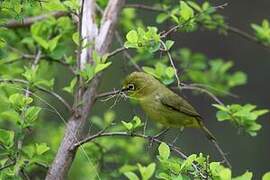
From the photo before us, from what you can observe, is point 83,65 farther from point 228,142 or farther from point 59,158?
point 228,142

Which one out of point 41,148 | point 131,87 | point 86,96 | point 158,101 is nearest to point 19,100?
point 41,148

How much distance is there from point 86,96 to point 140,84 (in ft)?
0.85

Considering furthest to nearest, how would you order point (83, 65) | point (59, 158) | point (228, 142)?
point (228, 142) → point (83, 65) → point (59, 158)

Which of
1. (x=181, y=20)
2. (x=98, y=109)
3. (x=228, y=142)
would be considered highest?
(x=181, y=20)

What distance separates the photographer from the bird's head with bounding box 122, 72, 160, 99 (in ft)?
11.9

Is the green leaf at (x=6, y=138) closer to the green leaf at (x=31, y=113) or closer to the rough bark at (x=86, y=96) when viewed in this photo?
the green leaf at (x=31, y=113)

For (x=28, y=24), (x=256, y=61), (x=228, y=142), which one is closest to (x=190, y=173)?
(x=28, y=24)

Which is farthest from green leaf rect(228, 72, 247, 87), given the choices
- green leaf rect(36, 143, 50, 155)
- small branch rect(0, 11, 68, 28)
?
green leaf rect(36, 143, 50, 155)

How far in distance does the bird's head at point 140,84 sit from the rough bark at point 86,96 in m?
0.17

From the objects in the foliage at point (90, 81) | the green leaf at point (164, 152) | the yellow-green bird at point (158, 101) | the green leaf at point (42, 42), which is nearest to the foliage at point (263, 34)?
the foliage at point (90, 81)

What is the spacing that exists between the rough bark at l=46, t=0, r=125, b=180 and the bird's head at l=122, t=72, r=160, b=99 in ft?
0.57

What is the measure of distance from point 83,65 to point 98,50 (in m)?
0.19

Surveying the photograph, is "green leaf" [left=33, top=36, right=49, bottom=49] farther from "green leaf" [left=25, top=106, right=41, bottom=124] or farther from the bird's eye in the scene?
"green leaf" [left=25, top=106, right=41, bottom=124]

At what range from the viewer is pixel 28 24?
4363 mm
